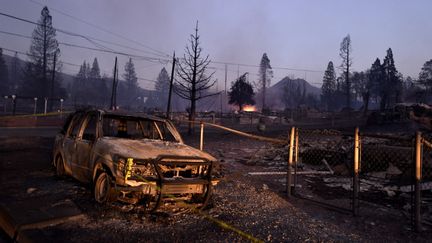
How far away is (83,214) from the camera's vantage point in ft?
15.5

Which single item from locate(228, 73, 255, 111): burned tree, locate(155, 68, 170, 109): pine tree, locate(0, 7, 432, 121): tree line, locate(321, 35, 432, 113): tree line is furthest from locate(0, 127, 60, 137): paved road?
locate(155, 68, 170, 109): pine tree

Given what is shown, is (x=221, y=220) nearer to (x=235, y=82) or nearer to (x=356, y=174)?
(x=356, y=174)

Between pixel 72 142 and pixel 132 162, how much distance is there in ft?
Answer: 8.46

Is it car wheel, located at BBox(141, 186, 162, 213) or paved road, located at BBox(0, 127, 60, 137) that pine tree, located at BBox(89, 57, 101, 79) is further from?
car wheel, located at BBox(141, 186, 162, 213)

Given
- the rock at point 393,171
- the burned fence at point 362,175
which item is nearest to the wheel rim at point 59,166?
the burned fence at point 362,175

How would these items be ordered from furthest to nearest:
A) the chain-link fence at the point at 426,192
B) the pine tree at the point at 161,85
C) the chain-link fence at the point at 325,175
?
the pine tree at the point at 161,85 → the chain-link fence at the point at 325,175 → the chain-link fence at the point at 426,192

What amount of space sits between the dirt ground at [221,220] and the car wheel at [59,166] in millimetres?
153

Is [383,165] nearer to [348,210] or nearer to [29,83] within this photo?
[348,210]

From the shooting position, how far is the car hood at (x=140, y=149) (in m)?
4.78

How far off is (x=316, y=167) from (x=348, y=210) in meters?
4.81

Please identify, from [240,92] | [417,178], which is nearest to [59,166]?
[417,178]

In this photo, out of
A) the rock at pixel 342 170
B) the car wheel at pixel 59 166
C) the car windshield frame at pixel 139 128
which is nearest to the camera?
the car windshield frame at pixel 139 128

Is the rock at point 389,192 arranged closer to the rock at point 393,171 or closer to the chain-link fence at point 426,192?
the chain-link fence at point 426,192

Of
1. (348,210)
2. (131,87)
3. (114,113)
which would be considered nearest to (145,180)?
(114,113)
